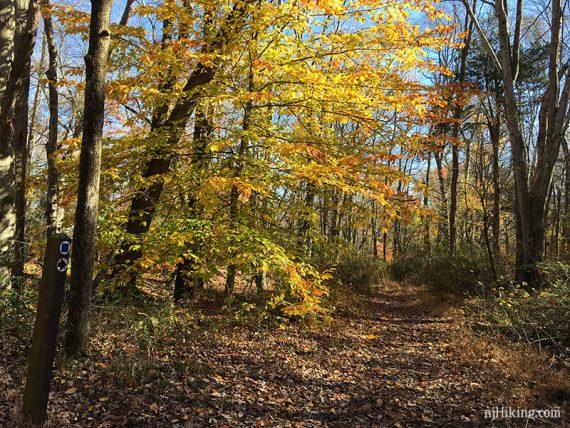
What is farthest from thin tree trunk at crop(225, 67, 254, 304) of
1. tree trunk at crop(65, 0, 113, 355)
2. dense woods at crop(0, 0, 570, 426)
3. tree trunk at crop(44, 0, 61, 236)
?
tree trunk at crop(44, 0, 61, 236)

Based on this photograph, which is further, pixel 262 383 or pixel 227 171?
pixel 227 171

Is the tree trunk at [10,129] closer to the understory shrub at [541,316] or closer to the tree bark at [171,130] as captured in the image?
the tree bark at [171,130]

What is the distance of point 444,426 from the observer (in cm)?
400

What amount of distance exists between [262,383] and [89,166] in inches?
130

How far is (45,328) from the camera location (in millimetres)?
2789

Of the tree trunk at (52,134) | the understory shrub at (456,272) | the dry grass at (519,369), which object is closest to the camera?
the dry grass at (519,369)

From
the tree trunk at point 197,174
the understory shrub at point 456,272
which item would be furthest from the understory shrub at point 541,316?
the tree trunk at point 197,174

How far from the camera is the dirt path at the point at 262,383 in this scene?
3.73 metres

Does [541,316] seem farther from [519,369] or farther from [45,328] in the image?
[45,328]

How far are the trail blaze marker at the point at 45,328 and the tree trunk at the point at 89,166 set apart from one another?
1.32 meters

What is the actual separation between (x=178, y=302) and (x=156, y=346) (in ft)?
10.4

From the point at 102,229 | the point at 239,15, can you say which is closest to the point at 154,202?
the point at 102,229

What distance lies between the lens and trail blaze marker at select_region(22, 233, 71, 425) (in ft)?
9.15

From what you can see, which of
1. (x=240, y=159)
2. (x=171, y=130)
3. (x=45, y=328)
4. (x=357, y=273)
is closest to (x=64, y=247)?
(x=45, y=328)
